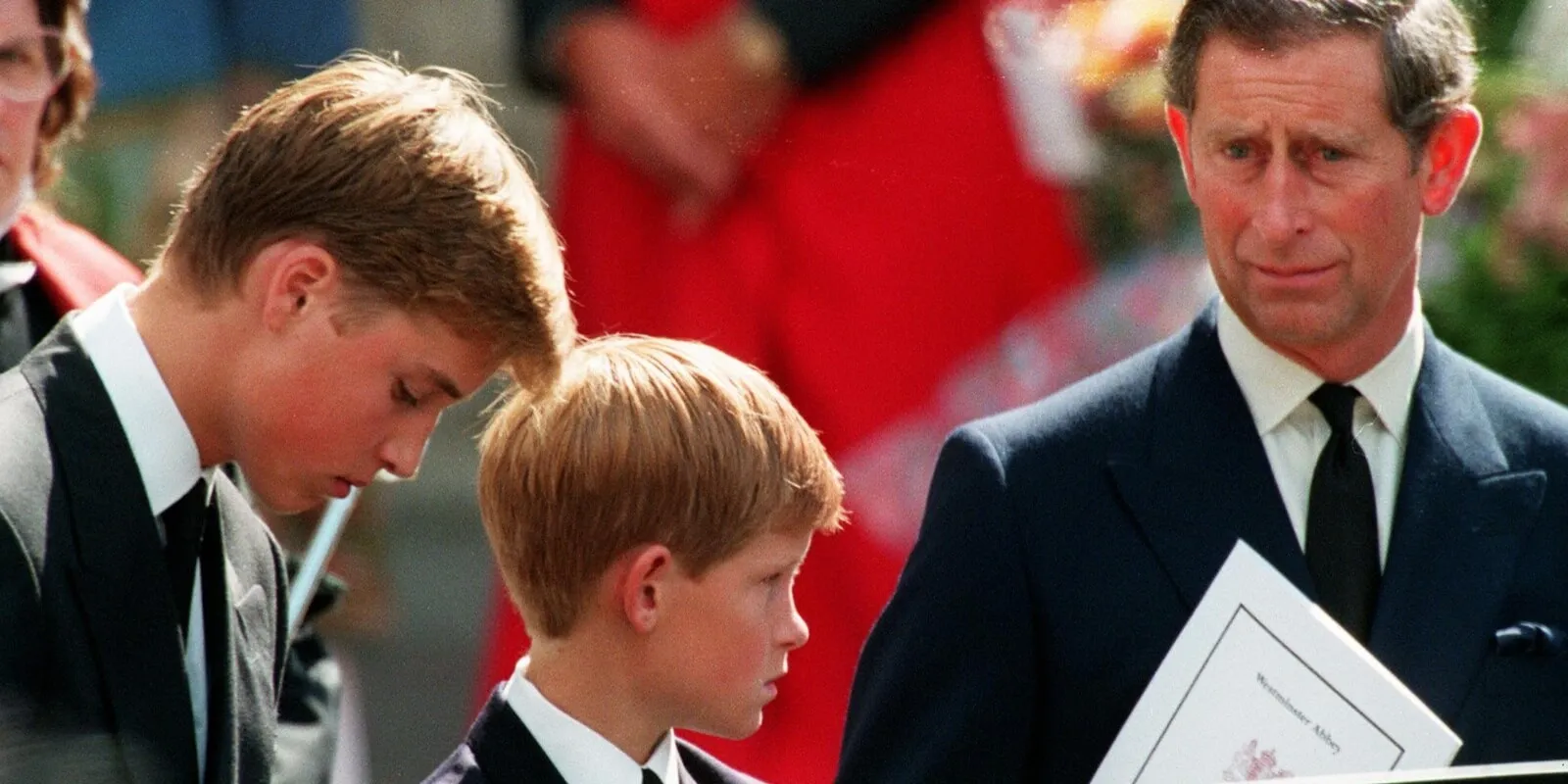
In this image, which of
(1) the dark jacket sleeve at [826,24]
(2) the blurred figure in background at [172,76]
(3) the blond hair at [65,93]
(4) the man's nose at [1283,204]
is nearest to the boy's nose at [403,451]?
(3) the blond hair at [65,93]

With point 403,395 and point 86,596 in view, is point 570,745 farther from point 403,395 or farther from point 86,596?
point 86,596

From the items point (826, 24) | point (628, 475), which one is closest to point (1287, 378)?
point (628, 475)

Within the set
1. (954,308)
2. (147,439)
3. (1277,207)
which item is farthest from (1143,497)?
(954,308)

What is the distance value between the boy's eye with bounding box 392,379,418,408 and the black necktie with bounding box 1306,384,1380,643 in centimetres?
90

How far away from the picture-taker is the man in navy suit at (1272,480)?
227 centimetres

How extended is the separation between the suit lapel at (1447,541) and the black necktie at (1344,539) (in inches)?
0.9

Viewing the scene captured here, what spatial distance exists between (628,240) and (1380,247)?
1.66 metres

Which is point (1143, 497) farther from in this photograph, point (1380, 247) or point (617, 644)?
point (617, 644)

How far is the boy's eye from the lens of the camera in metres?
2.15

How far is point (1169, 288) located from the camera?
3.81 m

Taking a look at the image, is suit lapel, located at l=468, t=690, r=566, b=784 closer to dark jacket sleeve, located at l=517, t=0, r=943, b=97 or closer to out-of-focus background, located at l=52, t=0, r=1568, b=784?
out-of-focus background, located at l=52, t=0, r=1568, b=784

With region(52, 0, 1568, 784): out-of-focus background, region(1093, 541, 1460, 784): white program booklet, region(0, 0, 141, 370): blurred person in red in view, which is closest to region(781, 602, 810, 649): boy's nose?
region(1093, 541, 1460, 784): white program booklet

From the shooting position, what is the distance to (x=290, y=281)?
210 cm

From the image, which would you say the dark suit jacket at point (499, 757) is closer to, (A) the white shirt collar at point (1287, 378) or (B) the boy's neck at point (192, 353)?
(B) the boy's neck at point (192, 353)
